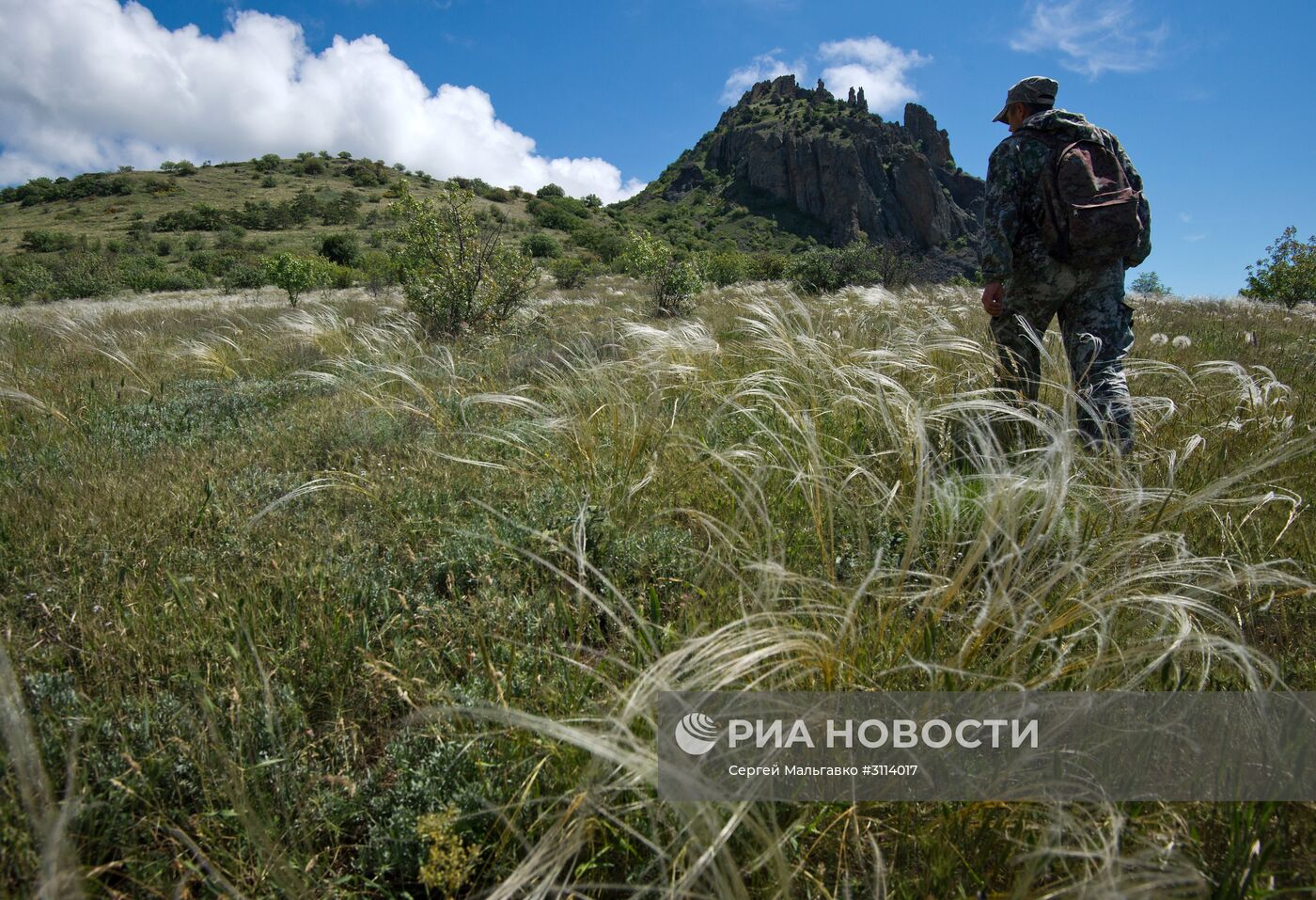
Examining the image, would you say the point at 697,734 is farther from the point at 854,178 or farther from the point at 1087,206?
the point at 854,178

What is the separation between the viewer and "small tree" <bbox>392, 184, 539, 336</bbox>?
7.14 m

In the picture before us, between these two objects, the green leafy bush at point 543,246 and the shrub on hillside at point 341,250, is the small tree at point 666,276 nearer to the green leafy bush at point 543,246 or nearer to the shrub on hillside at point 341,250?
the green leafy bush at point 543,246

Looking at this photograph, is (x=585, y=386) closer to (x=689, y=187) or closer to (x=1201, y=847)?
(x=1201, y=847)

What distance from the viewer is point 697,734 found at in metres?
1.13

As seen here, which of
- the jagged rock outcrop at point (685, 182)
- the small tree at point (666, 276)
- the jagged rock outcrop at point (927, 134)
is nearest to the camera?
the small tree at point (666, 276)

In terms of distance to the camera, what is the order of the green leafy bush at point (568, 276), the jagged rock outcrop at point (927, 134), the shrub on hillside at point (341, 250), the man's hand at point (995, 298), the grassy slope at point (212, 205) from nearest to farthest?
the man's hand at point (995, 298) < the green leafy bush at point (568, 276) < the shrub on hillside at point (341, 250) < the grassy slope at point (212, 205) < the jagged rock outcrop at point (927, 134)

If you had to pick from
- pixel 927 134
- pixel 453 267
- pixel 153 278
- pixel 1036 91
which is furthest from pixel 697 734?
pixel 927 134

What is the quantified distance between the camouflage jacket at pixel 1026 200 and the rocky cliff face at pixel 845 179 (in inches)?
4311

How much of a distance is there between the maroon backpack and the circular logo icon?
3.14 m

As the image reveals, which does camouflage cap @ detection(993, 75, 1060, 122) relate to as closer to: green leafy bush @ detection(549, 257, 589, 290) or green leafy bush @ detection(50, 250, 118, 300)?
green leafy bush @ detection(549, 257, 589, 290)

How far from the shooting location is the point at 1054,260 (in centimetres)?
308

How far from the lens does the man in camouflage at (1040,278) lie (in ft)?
9.77

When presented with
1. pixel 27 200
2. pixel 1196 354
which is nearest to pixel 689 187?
pixel 27 200

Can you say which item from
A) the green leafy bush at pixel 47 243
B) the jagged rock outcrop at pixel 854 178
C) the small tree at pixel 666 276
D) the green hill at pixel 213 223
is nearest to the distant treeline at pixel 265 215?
the green hill at pixel 213 223
